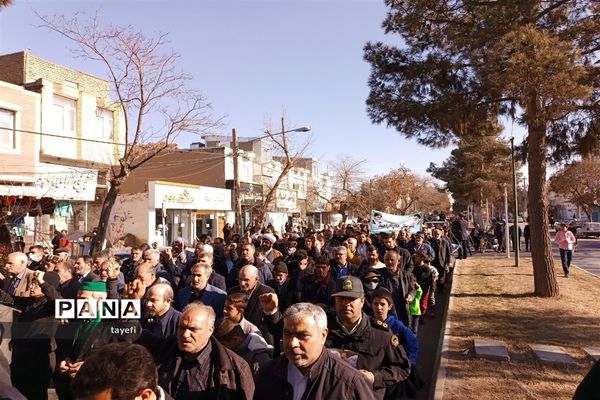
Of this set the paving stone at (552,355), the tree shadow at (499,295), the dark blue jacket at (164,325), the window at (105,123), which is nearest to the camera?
the dark blue jacket at (164,325)

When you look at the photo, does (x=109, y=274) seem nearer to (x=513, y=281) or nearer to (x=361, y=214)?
(x=513, y=281)

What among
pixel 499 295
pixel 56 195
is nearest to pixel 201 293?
pixel 499 295

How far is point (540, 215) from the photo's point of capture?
1095 centimetres

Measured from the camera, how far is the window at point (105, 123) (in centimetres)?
2670

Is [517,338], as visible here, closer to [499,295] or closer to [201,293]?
[499,295]

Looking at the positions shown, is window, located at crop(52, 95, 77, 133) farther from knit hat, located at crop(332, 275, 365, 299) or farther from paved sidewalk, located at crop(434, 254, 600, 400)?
knit hat, located at crop(332, 275, 365, 299)

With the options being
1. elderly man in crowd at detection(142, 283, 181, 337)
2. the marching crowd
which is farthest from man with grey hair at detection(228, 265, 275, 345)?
elderly man in crowd at detection(142, 283, 181, 337)

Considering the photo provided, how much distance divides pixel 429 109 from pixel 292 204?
123ft

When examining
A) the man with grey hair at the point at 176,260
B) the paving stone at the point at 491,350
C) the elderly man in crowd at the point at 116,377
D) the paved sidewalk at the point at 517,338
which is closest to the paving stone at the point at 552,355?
the paved sidewalk at the point at 517,338

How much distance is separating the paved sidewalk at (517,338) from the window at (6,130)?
18637 millimetres

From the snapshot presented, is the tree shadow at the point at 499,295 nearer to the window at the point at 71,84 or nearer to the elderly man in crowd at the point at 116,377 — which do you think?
the elderly man in crowd at the point at 116,377

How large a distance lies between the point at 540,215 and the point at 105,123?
23847 mm

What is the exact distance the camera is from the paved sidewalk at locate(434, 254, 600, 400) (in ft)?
18.0

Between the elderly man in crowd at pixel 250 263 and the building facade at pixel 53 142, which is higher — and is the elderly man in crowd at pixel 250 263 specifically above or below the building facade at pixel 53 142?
below
